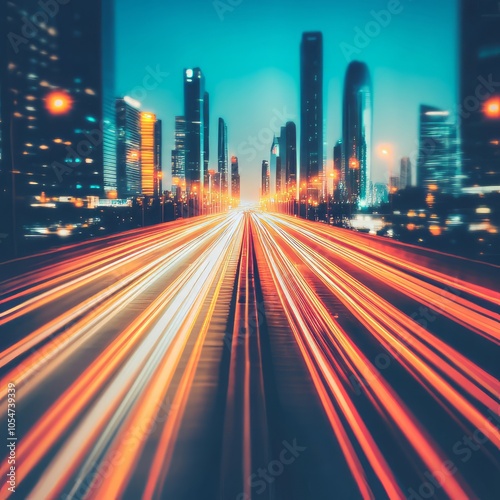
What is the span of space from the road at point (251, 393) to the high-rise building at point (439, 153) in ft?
154

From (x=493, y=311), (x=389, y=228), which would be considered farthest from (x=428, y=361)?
(x=389, y=228)

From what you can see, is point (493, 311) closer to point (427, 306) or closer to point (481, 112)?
point (427, 306)

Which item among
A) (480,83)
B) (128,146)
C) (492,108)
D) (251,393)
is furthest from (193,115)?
(251,393)

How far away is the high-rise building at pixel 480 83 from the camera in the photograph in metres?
48.3

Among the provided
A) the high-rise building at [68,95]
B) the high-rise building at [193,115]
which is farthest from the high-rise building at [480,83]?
the high-rise building at [193,115]

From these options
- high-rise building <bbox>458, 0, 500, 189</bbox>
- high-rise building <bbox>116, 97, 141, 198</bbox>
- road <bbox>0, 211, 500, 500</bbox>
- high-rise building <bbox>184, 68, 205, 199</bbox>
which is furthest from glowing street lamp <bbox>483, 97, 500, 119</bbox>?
high-rise building <bbox>184, 68, 205, 199</bbox>

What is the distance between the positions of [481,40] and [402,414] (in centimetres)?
5175

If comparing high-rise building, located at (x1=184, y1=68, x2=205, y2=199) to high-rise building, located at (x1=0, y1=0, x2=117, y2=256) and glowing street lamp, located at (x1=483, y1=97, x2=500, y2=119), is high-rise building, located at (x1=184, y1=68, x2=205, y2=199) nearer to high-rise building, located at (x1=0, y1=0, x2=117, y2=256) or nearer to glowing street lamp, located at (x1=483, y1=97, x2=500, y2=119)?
high-rise building, located at (x1=0, y1=0, x2=117, y2=256)

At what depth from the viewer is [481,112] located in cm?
5481

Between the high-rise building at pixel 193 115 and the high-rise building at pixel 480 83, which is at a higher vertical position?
the high-rise building at pixel 193 115

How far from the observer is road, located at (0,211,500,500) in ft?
14.9

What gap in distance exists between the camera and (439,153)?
2886 inches

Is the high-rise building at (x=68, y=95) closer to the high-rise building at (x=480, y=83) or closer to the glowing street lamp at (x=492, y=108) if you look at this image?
the high-rise building at (x=480, y=83)

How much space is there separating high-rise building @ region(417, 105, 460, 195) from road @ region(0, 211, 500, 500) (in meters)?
46.9
